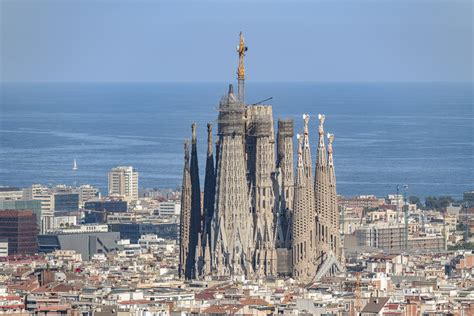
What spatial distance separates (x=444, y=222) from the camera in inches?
3920

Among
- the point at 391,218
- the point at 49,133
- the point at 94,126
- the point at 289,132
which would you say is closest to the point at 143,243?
the point at 391,218

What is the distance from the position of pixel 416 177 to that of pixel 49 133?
143 feet

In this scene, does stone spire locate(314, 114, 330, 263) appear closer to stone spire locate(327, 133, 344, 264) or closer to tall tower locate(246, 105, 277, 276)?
stone spire locate(327, 133, 344, 264)

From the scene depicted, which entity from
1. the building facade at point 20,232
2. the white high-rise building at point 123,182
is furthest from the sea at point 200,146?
the building facade at point 20,232

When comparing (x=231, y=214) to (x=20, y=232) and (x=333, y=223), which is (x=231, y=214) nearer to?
(x=333, y=223)

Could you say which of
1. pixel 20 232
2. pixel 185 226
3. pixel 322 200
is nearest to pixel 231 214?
pixel 185 226

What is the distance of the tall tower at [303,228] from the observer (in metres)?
72.4

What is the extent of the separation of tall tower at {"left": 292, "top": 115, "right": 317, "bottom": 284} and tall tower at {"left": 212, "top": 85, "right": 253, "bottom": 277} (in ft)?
4.09

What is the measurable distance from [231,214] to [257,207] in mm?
1103

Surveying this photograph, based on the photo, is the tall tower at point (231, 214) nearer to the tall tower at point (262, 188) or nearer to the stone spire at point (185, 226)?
the tall tower at point (262, 188)

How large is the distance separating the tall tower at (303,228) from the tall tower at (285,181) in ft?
1.06

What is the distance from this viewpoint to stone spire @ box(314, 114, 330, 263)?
7400 cm

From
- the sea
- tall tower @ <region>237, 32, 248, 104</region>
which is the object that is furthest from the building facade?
tall tower @ <region>237, 32, 248, 104</region>

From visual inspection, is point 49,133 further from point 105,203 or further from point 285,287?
point 285,287
